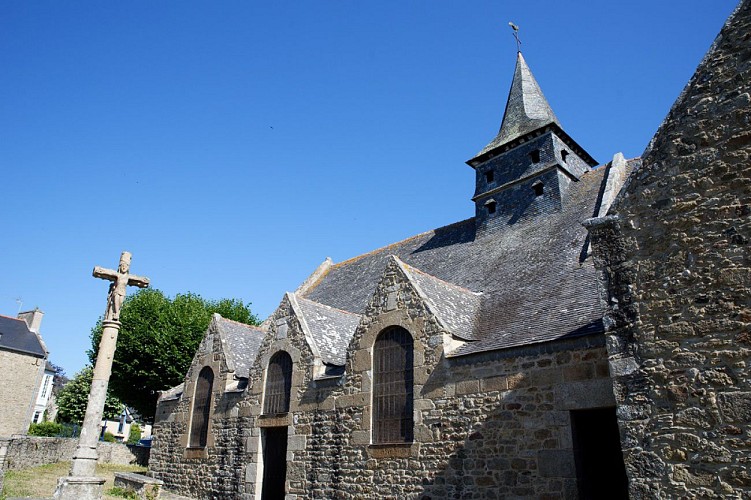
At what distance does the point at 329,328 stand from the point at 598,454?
7858mm

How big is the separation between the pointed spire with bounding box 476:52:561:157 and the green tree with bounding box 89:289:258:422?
54.1 feet

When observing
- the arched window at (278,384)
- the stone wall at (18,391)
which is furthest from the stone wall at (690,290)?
the stone wall at (18,391)

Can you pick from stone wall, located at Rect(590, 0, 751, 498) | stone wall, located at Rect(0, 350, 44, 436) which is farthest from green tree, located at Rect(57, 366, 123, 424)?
stone wall, located at Rect(590, 0, 751, 498)

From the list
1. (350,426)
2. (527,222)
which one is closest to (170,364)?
(350,426)

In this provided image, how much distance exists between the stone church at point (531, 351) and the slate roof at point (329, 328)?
66 mm

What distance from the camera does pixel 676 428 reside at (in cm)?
650

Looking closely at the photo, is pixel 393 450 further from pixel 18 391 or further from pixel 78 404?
pixel 78 404

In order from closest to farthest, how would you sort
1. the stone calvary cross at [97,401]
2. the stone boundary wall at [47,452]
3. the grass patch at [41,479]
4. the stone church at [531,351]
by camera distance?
the stone church at [531,351] < the stone calvary cross at [97,401] < the grass patch at [41,479] < the stone boundary wall at [47,452]

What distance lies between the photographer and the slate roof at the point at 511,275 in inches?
408

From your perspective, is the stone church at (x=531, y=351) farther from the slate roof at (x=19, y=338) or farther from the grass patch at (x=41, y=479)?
the slate roof at (x=19, y=338)

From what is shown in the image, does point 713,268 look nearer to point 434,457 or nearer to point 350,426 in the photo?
point 434,457

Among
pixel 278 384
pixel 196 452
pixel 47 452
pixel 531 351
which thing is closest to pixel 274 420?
pixel 278 384

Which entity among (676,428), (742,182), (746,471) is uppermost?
(742,182)

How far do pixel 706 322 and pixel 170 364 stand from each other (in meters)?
24.0
